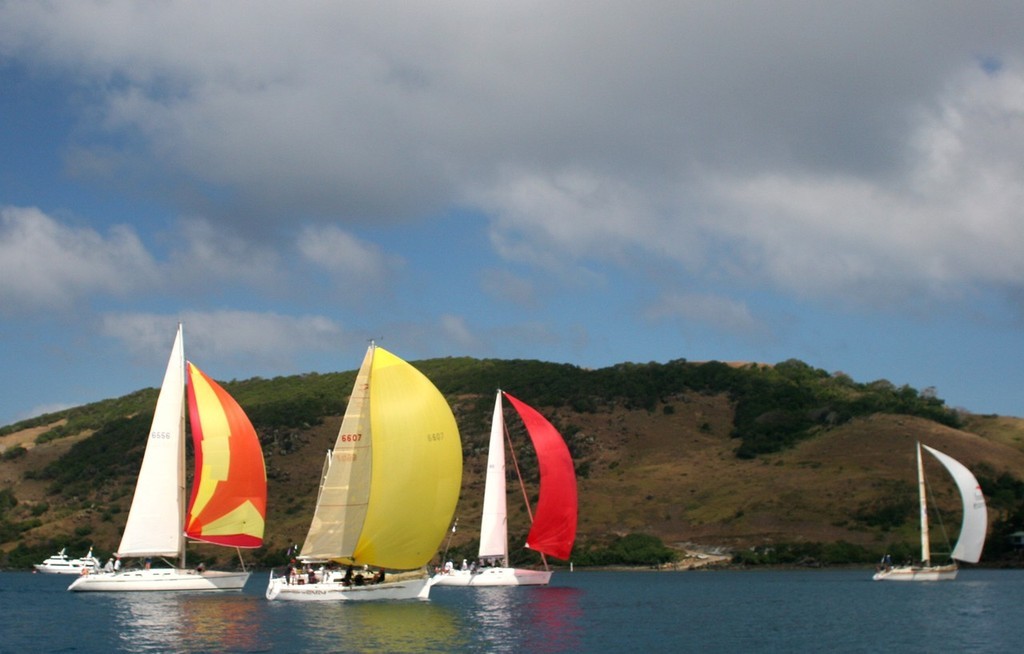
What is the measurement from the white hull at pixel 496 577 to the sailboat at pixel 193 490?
11.9 meters

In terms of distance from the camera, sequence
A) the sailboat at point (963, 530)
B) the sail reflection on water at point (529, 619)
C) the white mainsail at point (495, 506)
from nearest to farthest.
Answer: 1. the sail reflection on water at point (529, 619)
2. the white mainsail at point (495, 506)
3. the sailboat at point (963, 530)

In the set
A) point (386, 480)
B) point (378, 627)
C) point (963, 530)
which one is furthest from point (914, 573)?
point (378, 627)

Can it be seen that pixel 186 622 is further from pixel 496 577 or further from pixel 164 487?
pixel 496 577

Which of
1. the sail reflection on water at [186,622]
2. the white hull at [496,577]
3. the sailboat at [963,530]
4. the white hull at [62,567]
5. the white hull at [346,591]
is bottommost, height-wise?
the sail reflection on water at [186,622]

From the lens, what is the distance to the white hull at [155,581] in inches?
2180

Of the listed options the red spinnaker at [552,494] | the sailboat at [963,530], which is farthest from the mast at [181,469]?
the sailboat at [963,530]

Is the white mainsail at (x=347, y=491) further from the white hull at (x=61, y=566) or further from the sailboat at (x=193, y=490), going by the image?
the white hull at (x=61, y=566)

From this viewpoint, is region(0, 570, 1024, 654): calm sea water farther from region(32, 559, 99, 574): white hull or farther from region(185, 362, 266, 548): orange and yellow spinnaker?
region(32, 559, 99, 574): white hull

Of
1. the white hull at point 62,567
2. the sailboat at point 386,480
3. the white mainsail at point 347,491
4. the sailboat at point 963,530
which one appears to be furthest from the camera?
the white hull at point 62,567

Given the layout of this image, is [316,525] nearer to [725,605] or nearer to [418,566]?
[418,566]

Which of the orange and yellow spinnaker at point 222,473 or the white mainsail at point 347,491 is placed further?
the orange and yellow spinnaker at point 222,473

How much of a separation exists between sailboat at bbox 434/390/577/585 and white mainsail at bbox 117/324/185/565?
14.4 meters

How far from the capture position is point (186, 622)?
4375 cm

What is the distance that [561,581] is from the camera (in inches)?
3019
